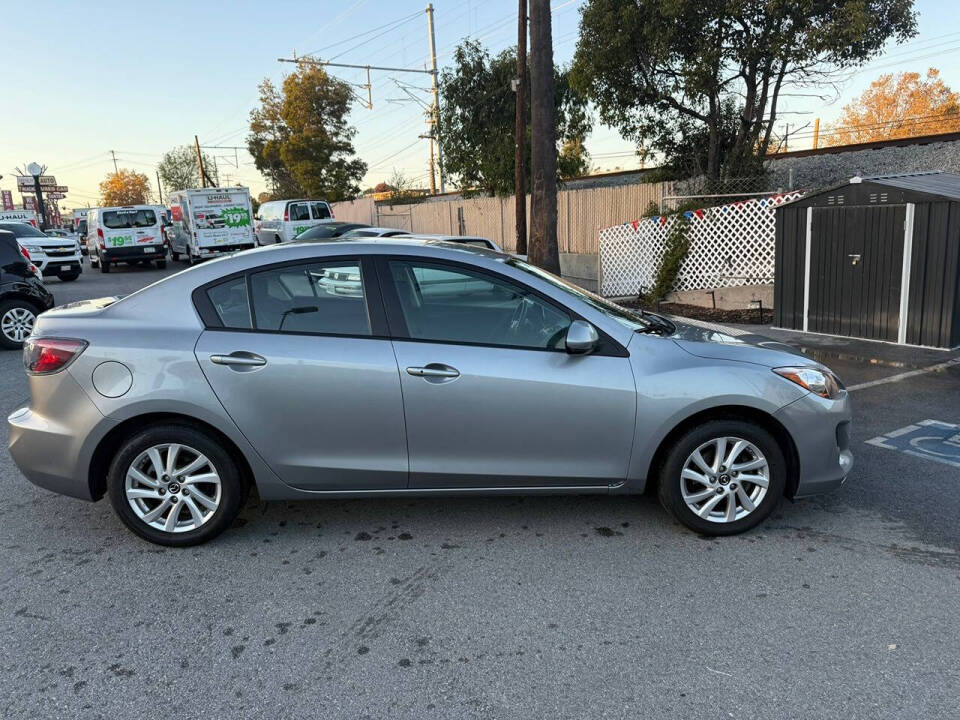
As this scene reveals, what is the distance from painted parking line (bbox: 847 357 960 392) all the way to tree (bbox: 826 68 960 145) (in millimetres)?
37249

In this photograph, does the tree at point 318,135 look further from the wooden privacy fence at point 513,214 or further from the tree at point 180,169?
the tree at point 180,169

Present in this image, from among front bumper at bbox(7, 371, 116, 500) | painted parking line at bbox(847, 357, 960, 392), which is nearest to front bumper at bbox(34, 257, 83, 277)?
front bumper at bbox(7, 371, 116, 500)

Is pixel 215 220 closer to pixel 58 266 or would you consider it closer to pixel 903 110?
pixel 58 266

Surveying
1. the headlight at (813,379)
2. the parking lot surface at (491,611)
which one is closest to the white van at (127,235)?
the parking lot surface at (491,611)

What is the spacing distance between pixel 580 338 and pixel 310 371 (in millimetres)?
1385

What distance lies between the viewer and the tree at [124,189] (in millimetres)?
99875

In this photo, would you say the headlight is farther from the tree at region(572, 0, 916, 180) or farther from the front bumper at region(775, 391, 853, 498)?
the tree at region(572, 0, 916, 180)

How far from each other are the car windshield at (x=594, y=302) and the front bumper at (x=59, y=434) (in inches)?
92.8

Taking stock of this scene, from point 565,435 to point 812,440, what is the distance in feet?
4.36

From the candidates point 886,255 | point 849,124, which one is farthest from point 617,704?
point 849,124

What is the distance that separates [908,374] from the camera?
301 inches

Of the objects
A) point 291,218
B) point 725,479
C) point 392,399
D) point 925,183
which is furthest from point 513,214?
point 392,399

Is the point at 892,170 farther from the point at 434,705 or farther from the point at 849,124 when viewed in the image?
the point at 849,124

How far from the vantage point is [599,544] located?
3975 mm
